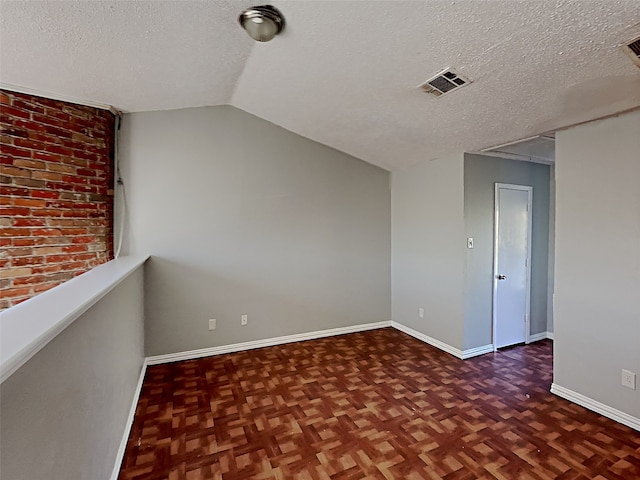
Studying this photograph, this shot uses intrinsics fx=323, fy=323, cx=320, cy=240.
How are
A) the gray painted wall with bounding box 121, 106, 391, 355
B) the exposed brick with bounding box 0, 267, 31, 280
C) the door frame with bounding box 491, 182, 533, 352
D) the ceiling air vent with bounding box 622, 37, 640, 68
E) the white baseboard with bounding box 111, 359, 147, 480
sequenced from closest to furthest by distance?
the ceiling air vent with bounding box 622, 37, 640, 68 → the white baseboard with bounding box 111, 359, 147, 480 → the exposed brick with bounding box 0, 267, 31, 280 → the gray painted wall with bounding box 121, 106, 391, 355 → the door frame with bounding box 491, 182, 533, 352


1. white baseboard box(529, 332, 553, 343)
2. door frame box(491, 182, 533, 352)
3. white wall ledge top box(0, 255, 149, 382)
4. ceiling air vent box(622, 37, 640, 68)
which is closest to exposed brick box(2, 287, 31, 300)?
white wall ledge top box(0, 255, 149, 382)

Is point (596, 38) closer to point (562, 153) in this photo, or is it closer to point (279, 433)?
point (562, 153)

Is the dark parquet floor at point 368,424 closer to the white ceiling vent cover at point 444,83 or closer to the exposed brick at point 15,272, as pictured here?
the exposed brick at point 15,272

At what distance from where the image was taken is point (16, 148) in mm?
2324

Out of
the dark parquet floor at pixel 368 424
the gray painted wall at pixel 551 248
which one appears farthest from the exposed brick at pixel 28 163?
the gray painted wall at pixel 551 248

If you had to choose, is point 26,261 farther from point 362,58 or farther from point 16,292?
point 362,58

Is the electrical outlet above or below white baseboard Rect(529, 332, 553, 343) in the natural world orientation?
above

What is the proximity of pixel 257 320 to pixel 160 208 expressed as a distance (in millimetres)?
1686

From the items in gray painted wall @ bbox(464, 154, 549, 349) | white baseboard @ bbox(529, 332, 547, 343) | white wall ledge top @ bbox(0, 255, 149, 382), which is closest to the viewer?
white wall ledge top @ bbox(0, 255, 149, 382)

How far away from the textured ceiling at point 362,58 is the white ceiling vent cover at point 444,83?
0.22ft

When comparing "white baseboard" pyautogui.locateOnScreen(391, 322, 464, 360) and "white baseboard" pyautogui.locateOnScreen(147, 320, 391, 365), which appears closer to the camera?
"white baseboard" pyautogui.locateOnScreen(147, 320, 391, 365)

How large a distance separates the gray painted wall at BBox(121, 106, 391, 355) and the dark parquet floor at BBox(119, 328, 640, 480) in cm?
58

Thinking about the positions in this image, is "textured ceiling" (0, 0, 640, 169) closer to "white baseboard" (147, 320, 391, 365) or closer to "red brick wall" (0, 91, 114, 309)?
"red brick wall" (0, 91, 114, 309)

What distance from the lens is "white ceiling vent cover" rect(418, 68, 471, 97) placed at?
2301mm
